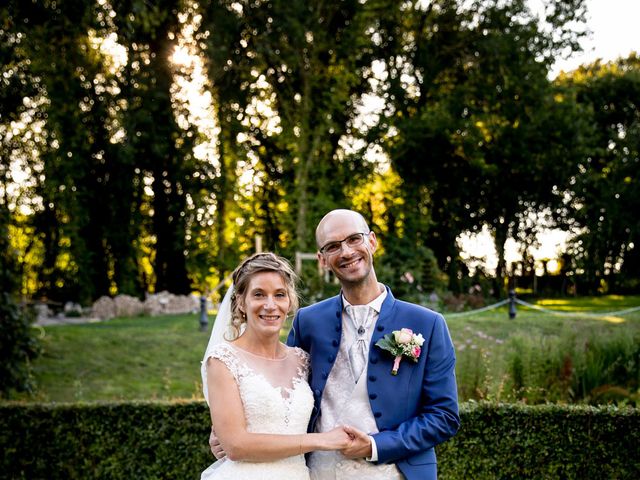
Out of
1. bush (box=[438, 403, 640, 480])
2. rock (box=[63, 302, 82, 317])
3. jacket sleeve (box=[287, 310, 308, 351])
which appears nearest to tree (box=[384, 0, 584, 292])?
rock (box=[63, 302, 82, 317])

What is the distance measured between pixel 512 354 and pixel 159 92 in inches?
581

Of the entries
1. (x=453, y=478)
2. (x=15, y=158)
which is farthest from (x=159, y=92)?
(x=453, y=478)

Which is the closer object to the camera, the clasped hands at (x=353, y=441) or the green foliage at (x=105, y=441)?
the clasped hands at (x=353, y=441)

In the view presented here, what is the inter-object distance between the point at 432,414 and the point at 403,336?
35 centimetres

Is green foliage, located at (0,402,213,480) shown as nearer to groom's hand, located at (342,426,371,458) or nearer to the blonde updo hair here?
the blonde updo hair

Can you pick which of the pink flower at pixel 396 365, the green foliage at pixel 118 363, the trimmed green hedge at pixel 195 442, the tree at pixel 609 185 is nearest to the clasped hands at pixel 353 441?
the pink flower at pixel 396 365

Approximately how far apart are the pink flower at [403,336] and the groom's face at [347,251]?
314 mm

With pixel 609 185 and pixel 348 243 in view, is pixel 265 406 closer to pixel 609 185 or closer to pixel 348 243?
pixel 348 243

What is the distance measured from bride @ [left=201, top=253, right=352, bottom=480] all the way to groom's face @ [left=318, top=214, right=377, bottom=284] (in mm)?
230


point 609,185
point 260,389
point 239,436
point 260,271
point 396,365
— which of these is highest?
point 609,185

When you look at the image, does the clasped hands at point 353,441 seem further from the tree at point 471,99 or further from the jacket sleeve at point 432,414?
the tree at point 471,99

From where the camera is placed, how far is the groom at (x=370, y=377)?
10.4 feet

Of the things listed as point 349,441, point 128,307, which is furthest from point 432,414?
point 128,307

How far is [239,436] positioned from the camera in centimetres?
311
